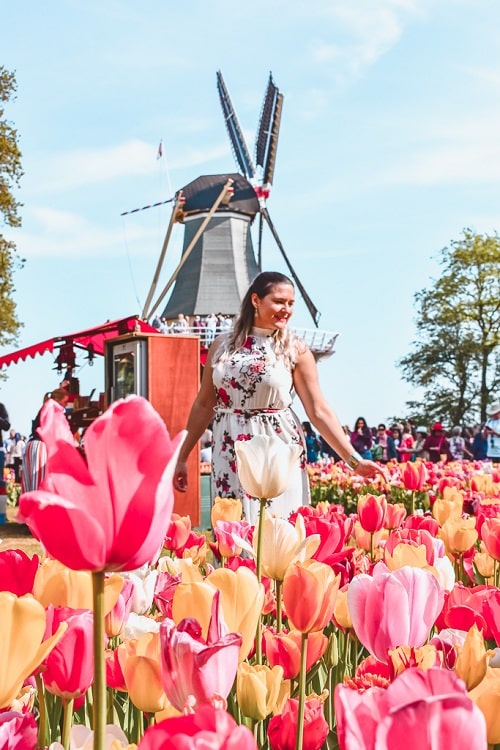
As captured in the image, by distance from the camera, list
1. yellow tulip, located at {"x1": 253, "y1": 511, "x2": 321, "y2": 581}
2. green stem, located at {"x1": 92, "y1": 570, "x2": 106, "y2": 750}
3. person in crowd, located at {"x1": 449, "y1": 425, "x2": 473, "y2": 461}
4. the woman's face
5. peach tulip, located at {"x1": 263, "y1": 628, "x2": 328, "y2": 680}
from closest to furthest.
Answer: green stem, located at {"x1": 92, "y1": 570, "x2": 106, "y2": 750} < peach tulip, located at {"x1": 263, "y1": 628, "x2": 328, "y2": 680} < yellow tulip, located at {"x1": 253, "y1": 511, "x2": 321, "y2": 581} < the woman's face < person in crowd, located at {"x1": 449, "y1": 425, "x2": 473, "y2": 461}

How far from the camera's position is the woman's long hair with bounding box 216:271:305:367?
4.01 meters

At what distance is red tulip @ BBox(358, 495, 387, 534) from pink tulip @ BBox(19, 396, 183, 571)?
1.47 m

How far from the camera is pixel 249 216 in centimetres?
4116

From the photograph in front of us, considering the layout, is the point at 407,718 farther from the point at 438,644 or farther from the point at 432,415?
the point at 432,415

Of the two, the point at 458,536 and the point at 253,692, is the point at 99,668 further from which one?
the point at 458,536

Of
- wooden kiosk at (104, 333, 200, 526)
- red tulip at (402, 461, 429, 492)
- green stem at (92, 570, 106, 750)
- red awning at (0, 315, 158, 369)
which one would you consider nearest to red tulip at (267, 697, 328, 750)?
green stem at (92, 570, 106, 750)

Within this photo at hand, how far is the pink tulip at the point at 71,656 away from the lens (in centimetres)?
91

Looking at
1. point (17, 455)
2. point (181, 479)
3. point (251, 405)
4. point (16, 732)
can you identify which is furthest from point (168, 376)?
point (17, 455)

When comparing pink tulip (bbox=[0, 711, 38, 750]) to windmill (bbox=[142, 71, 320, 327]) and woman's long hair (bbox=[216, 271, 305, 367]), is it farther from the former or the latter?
windmill (bbox=[142, 71, 320, 327])

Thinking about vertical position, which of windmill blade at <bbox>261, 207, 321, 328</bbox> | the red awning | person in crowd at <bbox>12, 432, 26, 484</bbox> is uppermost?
windmill blade at <bbox>261, 207, 321, 328</bbox>

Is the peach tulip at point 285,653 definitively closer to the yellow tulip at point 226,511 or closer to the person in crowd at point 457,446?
the yellow tulip at point 226,511

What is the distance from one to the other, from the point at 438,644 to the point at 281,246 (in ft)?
134

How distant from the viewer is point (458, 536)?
1938 millimetres

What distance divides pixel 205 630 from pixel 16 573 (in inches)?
11.1
